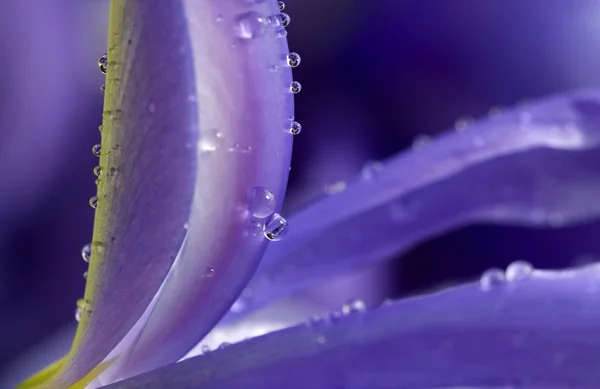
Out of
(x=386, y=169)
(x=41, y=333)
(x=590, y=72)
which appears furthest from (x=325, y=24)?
(x=386, y=169)

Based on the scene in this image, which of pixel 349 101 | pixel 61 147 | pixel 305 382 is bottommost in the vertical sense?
pixel 305 382

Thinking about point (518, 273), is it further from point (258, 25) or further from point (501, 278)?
point (258, 25)

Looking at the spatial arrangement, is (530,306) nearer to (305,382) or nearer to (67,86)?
(305,382)

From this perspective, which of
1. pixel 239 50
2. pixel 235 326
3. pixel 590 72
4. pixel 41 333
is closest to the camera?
pixel 239 50

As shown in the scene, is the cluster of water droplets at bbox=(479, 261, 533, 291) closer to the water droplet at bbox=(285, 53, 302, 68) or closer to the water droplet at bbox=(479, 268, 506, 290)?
the water droplet at bbox=(479, 268, 506, 290)

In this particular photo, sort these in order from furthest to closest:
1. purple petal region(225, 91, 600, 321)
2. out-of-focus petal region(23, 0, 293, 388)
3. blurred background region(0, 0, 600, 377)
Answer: blurred background region(0, 0, 600, 377)
purple petal region(225, 91, 600, 321)
out-of-focus petal region(23, 0, 293, 388)

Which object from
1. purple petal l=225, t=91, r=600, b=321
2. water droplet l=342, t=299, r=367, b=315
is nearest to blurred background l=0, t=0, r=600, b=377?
purple petal l=225, t=91, r=600, b=321
